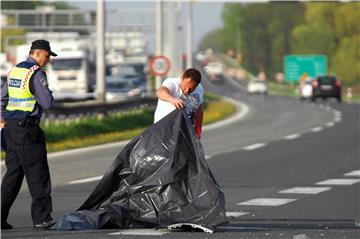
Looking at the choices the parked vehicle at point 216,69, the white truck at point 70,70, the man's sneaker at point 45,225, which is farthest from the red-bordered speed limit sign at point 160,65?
the parked vehicle at point 216,69

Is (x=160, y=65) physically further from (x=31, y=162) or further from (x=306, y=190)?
(x=31, y=162)

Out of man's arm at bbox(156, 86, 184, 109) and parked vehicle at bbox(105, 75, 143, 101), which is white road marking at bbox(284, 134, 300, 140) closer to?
man's arm at bbox(156, 86, 184, 109)

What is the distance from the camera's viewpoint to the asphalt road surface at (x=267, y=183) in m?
11.5

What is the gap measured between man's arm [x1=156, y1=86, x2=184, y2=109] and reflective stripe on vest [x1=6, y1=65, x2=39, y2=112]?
3.53ft

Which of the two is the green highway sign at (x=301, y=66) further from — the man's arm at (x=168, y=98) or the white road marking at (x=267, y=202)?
the man's arm at (x=168, y=98)

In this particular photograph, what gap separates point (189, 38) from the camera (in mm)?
68125

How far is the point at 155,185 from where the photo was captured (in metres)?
11.4

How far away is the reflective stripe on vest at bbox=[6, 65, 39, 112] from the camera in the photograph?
11.7 m

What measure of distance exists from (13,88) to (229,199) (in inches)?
172

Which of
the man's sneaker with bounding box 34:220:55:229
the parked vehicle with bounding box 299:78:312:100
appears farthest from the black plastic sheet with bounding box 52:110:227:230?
the parked vehicle with bounding box 299:78:312:100

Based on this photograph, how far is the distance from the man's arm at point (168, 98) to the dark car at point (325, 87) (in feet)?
205

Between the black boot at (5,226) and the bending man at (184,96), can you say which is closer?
the black boot at (5,226)

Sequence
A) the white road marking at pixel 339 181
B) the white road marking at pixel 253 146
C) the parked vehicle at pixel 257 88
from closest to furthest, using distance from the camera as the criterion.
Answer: the white road marking at pixel 339 181 < the white road marking at pixel 253 146 < the parked vehicle at pixel 257 88

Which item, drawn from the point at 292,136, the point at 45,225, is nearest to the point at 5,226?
the point at 45,225
